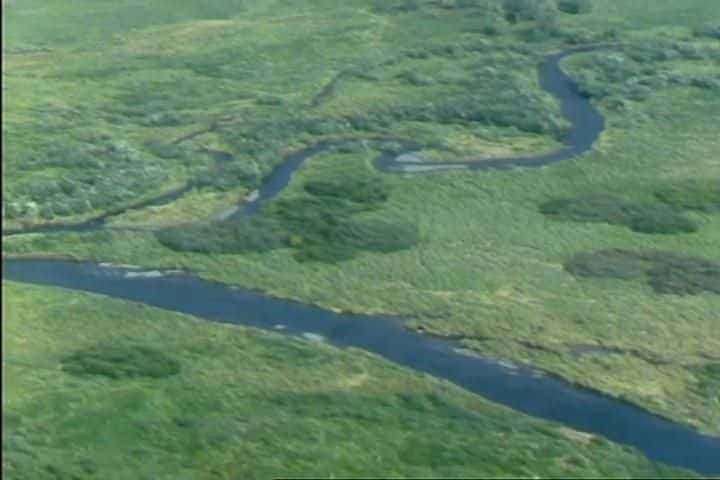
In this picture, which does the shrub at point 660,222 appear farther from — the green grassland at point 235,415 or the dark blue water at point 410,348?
the green grassland at point 235,415

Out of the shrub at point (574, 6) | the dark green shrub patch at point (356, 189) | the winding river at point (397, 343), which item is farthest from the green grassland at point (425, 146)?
the shrub at point (574, 6)

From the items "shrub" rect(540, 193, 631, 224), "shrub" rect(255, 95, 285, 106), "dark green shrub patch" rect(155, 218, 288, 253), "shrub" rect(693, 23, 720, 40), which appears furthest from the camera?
"shrub" rect(693, 23, 720, 40)

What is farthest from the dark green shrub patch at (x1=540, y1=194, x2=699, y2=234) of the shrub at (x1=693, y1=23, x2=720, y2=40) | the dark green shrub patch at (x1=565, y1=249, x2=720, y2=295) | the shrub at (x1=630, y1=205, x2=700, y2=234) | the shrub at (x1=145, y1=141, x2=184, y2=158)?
the shrub at (x1=693, y1=23, x2=720, y2=40)

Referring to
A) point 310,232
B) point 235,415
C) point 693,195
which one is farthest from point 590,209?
point 235,415

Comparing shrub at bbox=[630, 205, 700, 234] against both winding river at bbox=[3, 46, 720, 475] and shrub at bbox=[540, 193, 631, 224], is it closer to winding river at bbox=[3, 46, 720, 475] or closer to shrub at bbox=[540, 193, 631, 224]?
shrub at bbox=[540, 193, 631, 224]

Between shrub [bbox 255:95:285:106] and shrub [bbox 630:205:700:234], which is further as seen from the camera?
shrub [bbox 255:95:285:106]

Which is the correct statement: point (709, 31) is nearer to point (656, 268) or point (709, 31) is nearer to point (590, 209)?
point (590, 209)
